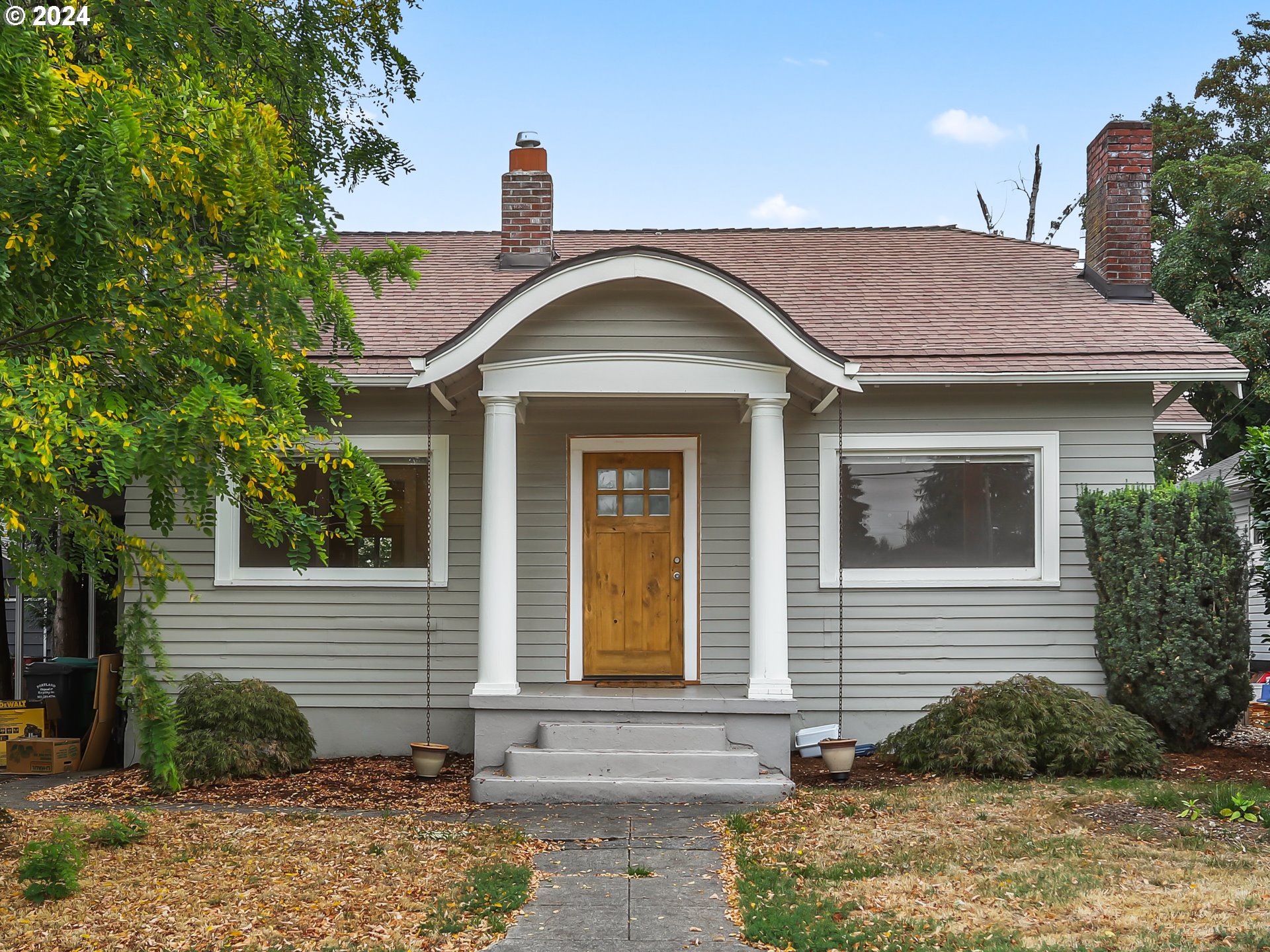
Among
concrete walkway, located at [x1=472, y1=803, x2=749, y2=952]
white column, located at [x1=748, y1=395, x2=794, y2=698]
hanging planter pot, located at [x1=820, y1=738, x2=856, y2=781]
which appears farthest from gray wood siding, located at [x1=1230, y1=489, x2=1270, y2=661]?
concrete walkway, located at [x1=472, y1=803, x2=749, y2=952]

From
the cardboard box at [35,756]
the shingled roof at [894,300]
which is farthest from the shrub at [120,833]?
the shingled roof at [894,300]

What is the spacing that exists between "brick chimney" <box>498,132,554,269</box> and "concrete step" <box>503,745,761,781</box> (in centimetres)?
547

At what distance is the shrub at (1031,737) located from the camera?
7.66 m

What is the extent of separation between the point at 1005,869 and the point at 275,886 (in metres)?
3.67

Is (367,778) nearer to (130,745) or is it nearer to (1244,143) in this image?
(130,745)

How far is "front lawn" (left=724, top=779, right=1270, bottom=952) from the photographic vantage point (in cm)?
453

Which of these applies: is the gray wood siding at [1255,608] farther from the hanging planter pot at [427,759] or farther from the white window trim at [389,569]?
the hanging planter pot at [427,759]

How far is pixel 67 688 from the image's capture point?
10148mm

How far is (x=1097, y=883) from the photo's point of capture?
5.15m

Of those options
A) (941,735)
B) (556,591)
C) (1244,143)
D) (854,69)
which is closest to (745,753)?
(941,735)

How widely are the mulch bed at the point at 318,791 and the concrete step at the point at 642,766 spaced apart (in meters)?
0.54

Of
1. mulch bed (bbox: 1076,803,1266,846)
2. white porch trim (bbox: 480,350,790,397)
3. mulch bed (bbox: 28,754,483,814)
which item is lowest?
mulch bed (bbox: 28,754,483,814)

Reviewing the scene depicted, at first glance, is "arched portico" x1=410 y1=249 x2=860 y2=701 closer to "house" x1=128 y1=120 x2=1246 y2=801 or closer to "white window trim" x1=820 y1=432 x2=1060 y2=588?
"house" x1=128 y1=120 x2=1246 y2=801

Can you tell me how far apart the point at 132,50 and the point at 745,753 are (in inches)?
232
